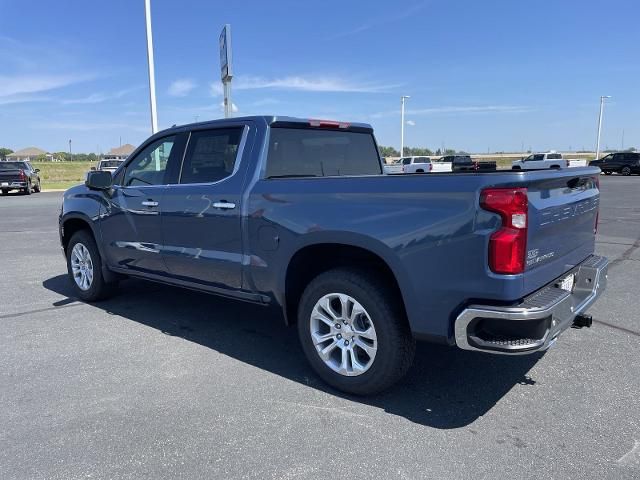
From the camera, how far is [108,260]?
5.62 meters

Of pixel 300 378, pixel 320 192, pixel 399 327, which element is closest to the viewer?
pixel 399 327

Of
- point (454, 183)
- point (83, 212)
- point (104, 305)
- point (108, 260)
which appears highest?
point (454, 183)

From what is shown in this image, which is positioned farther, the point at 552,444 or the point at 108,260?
the point at 108,260

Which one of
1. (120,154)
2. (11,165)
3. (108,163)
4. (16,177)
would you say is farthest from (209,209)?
(120,154)

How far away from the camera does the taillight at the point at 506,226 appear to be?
2770 millimetres

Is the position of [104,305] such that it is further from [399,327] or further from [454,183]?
[454,183]

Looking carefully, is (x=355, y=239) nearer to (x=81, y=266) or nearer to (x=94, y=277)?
(x=94, y=277)

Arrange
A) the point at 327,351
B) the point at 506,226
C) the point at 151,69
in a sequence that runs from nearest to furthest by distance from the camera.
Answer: the point at 506,226 < the point at 327,351 < the point at 151,69

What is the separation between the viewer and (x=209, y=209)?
4.29 metres

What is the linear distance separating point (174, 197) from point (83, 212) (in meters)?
1.77

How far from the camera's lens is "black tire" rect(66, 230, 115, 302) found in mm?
5762

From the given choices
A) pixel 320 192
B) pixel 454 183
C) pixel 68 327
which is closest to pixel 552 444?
pixel 454 183

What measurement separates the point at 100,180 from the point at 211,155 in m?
1.58

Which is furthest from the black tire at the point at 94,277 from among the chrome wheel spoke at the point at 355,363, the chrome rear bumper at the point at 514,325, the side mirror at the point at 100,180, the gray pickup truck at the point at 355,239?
the chrome rear bumper at the point at 514,325
